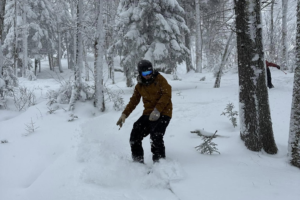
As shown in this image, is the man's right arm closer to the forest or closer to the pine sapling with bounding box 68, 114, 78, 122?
the forest

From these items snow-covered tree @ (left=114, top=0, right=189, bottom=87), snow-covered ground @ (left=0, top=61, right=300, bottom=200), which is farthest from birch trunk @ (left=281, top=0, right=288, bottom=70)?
snow-covered ground @ (left=0, top=61, right=300, bottom=200)

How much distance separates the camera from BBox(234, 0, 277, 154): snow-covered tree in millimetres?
3510

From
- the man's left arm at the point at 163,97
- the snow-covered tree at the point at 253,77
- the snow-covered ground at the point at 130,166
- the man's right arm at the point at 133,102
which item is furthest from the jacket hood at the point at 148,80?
the snow-covered tree at the point at 253,77

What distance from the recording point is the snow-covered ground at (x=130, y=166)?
264 cm

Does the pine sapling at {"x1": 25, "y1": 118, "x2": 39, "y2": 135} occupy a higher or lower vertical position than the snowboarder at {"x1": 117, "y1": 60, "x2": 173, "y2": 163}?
lower

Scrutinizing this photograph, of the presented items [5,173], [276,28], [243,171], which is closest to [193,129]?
[243,171]

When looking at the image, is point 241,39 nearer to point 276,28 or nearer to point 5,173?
point 5,173

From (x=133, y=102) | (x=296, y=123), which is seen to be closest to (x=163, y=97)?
(x=133, y=102)

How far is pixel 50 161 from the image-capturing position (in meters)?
4.02

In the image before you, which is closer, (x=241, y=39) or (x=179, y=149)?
(x=241, y=39)

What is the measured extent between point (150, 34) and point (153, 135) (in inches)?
328

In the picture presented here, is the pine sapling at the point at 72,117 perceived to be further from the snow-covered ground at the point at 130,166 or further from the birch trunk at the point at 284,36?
the birch trunk at the point at 284,36

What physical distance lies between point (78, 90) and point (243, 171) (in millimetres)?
5917

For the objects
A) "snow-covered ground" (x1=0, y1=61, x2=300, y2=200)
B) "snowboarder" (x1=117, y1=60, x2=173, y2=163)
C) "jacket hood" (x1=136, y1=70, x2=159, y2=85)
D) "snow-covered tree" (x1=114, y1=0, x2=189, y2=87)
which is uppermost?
"snow-covered tree" (x1=114, y1=0, x2=189, y2=87)
